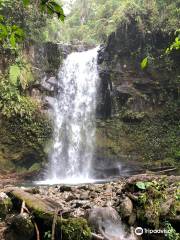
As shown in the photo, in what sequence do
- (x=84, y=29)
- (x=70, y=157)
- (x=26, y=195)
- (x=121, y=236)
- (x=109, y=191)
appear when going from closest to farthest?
1. (x=121, y=236)
2. (x=26, y=195)
3. (x=109, y=191)
4. (x=70, y=157)
5. (x=84, y=29)

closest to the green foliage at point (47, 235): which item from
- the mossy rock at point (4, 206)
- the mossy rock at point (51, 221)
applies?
the mossy rock at point (51, 221)

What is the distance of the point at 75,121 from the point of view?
52.1ft

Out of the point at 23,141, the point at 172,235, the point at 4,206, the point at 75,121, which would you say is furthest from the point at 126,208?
the point at 75,121

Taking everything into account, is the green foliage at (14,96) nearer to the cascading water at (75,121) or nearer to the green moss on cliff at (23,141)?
the green moss on cliff at (23,141)

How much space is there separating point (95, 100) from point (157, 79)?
3228mm

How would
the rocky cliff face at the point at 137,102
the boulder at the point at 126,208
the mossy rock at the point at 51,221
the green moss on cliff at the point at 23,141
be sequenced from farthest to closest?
the rocky cliff face at the point at 137,102
the green moss on cliff at the point at 23,141
the boulder at the point at 126,208
the mossy rock at the point at 51,221

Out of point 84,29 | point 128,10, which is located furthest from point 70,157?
point 84,29

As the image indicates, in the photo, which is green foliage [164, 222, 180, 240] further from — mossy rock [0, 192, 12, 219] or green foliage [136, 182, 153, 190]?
mossy rock [0, 192, 12, 219]

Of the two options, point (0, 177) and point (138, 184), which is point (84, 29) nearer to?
point (0, 177)

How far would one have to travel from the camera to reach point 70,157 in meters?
15.0

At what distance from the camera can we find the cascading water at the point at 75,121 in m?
14.7

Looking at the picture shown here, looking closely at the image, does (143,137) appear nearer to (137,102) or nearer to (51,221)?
(137,102)

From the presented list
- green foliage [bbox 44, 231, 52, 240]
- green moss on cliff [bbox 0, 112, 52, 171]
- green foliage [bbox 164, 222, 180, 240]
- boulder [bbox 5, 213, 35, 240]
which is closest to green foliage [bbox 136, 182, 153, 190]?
green foliage [bbox 164, 222, 180, 240]

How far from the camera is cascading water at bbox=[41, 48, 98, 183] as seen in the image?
1472cm
